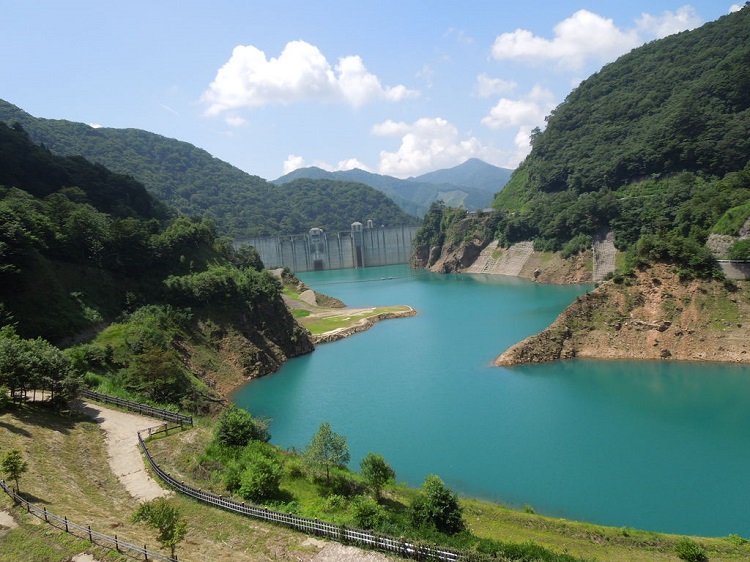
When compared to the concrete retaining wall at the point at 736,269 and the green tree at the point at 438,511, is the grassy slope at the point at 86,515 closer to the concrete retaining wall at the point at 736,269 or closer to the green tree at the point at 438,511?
the green tree at the point at 438,511

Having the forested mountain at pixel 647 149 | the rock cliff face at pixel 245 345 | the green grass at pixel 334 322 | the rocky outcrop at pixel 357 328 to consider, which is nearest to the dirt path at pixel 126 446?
the rock cliff face at pixel 245 345

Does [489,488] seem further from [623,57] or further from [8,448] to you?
[623,57]

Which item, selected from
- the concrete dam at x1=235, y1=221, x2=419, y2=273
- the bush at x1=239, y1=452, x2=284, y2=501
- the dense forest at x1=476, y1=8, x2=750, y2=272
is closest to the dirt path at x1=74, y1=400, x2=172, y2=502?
the bush at x1=239, y1=452, x2=284, y2=501

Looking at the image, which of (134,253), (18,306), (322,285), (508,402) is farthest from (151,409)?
(322,285)

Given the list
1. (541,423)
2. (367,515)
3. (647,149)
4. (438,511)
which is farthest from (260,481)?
(647,149)

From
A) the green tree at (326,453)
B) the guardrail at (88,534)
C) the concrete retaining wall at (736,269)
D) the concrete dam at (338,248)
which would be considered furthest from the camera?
the concrete dam at (338,248)

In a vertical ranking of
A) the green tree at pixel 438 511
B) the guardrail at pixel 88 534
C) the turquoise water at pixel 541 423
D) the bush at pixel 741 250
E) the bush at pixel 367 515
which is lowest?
the turquoise water at pixel 541 423

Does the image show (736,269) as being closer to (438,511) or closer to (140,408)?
(438,511)
